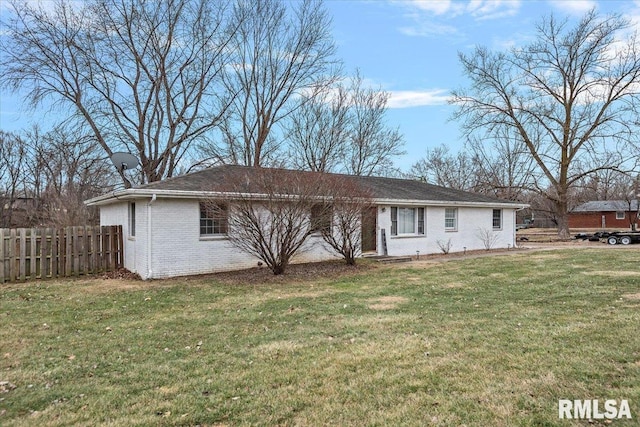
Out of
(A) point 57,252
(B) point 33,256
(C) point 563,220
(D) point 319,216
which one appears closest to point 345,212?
(D) point 319,216

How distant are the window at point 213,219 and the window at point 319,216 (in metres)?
2.42

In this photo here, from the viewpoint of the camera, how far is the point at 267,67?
76.9 feet

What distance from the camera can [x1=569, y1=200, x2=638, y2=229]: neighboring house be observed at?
42.8 metres

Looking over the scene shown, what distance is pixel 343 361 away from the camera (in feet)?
14.3

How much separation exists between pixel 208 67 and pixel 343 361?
2151cm

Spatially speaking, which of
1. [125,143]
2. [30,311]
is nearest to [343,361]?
[30,311]

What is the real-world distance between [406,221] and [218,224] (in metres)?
8.01

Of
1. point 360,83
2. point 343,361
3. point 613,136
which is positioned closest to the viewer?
point 343,361

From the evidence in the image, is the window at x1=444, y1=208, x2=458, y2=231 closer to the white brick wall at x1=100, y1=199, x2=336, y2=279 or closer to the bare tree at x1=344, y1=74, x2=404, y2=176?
the white brick wall at x1=100, y1=199, x2=336, y2=279

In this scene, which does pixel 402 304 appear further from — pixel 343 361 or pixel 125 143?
pixel 125 143

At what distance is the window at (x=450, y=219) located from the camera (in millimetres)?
17453

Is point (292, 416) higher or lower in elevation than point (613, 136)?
lower

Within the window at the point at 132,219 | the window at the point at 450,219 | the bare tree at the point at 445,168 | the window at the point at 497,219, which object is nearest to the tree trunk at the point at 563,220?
the window at the point at 497,219

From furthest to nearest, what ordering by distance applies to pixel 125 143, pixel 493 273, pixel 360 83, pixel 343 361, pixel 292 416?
A: pixel 360 83 → pixel 125 143 → pixel 493 273 → pixel 343 361 → pixel 292 416
